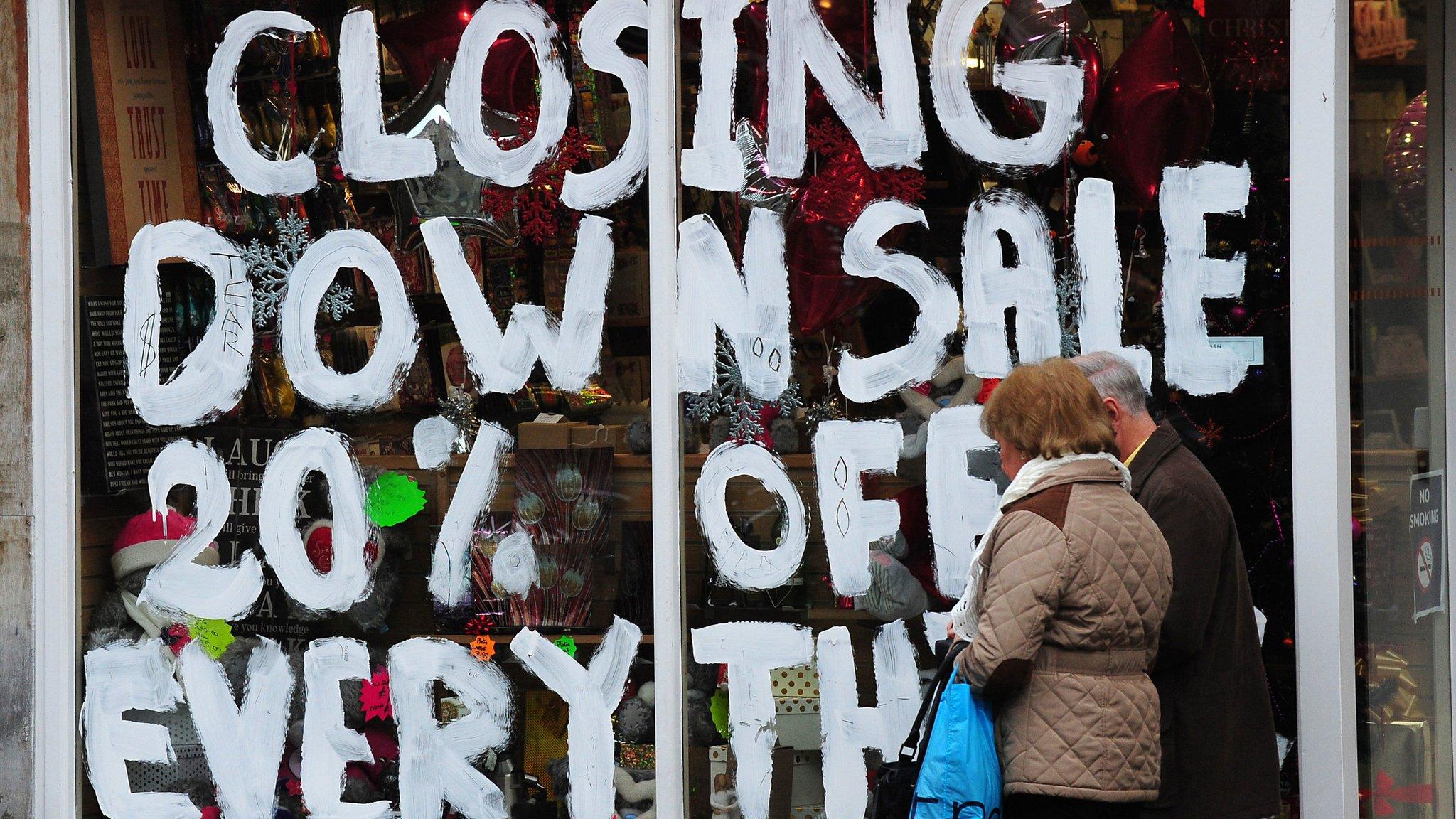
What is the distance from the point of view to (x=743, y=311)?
3814mm

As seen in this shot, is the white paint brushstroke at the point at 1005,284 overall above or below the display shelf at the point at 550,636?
above

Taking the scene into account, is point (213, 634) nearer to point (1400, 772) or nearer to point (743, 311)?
point (743, 311)

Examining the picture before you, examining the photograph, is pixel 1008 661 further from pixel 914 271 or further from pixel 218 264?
pixel 218 264

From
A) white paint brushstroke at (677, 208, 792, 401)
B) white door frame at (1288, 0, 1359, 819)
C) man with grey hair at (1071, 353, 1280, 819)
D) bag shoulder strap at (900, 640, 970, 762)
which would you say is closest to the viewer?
bag shoulder strap at (900, 640, 970, 762)

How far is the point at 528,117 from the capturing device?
13.0 feet

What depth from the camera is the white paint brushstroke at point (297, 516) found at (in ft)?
13.1

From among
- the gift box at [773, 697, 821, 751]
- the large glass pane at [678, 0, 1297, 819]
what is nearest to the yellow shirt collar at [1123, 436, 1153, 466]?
the large glass pane at [678, 0, 1297, 819]

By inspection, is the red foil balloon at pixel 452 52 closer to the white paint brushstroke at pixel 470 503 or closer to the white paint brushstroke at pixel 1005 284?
the white paint brushstroke at pixel 470 503

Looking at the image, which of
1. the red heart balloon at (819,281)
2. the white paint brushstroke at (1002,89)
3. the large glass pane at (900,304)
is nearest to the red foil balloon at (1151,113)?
the large glass pane at (900,304)

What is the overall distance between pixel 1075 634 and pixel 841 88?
1856 mm

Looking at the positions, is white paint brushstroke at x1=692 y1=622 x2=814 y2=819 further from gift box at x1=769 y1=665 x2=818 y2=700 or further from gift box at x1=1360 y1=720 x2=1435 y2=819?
gift box at x1=1360 y1=720 x2=1435 y2=819

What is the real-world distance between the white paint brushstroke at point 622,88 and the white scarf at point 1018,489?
5.46 feet

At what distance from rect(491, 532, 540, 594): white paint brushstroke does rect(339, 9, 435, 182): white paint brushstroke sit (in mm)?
1189

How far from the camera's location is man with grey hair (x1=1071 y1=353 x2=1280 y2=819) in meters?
2.95
